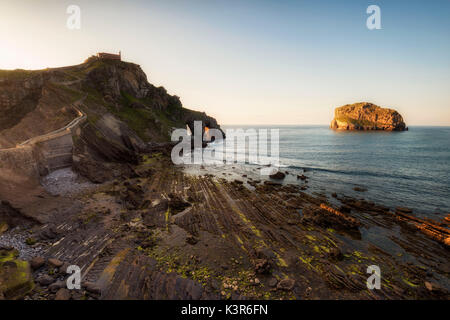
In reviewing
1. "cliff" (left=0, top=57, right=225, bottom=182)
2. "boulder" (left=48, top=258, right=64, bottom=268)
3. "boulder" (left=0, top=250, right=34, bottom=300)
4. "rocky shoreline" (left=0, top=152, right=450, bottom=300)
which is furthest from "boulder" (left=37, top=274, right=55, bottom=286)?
"cliff" (left=0, top=57, right=225, bottom=182)

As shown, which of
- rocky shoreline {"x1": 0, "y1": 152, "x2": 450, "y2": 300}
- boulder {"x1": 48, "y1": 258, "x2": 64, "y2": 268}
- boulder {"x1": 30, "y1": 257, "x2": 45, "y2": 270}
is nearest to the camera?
rocky shoreline {"x1": 0, "y1": 152, "x2": 450, "y2": 300}

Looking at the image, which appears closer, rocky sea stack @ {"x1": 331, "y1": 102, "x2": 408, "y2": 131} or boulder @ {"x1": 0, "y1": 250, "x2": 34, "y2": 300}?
boulder @ {"x1": 0, "y1": 250, "x2": 34, "y2": 300}

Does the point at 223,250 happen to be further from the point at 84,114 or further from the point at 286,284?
the point at 84,114

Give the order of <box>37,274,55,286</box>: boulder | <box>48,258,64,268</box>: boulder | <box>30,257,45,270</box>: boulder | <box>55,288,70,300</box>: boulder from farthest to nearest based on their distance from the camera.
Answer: <box>48,258,64,268</box>: boulder, <box>30,257,45,270</box>: boulder, <box>37,274,55,286</box>: boulder, <box>55,288,70,300</box>: boulder

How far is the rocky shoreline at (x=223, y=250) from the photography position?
33.5ft

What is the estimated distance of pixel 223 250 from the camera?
13.7 meters

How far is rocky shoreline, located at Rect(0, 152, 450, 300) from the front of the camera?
10.2 meters

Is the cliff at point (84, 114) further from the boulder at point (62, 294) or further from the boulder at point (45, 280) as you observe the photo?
the boulder at point (62, 294)

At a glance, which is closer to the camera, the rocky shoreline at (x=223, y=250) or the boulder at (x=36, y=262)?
the rocky shoreline at (x=223, y=250)

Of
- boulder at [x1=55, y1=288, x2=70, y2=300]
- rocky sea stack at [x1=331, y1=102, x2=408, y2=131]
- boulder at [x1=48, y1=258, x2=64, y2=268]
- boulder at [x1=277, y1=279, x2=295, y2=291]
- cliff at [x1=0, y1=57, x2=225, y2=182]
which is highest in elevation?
rocky sea stack at [x1=331, y1=102, x2=408, y2=131]

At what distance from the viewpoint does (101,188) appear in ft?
79.8

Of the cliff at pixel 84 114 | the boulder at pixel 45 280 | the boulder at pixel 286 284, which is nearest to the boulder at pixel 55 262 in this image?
the boulder at pixel 45 280

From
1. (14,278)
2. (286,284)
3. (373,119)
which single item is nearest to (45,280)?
(14,278)

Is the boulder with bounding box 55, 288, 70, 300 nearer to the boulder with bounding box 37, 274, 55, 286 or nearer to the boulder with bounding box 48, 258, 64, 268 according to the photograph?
the boulder with bounding box 37, 274, 55, 286
